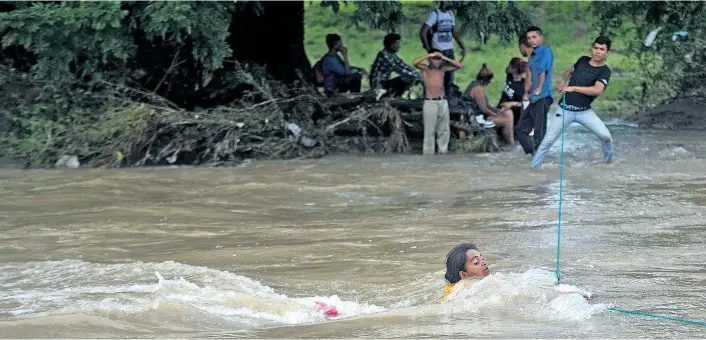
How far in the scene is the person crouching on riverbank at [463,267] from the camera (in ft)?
23.4

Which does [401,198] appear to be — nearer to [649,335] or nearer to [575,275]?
[575,275]

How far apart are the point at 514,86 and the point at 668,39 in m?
2.55

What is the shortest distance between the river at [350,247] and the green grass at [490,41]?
35.3 ft

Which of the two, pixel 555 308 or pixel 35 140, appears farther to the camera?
pixel 35 140

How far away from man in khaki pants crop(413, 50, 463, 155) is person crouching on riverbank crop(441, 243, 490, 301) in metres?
7.49

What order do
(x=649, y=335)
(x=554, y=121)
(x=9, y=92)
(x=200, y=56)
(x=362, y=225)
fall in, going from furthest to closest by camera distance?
1. (x=9, y=92)
2. (x=200, y=56)
3. (x=554, y=121)
4. (x=362, y=225)
5. (x=649, y=335)

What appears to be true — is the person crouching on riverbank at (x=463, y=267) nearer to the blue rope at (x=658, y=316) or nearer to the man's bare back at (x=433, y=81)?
the blue rope at (x=658, y=316)

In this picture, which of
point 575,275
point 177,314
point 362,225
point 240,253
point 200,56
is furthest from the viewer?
point 200,56

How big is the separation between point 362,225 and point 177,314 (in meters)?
3.22

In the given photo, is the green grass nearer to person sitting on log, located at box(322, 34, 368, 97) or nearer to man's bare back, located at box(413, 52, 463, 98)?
person sitting on log, located at box(322, 34, 368, 97)

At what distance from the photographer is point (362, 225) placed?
10.0 metres

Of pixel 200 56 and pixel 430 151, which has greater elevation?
pixel 200 56

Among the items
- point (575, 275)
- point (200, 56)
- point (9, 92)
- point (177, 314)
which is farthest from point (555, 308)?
point (9, 92)

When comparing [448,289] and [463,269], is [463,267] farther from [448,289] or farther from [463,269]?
[448,289]
